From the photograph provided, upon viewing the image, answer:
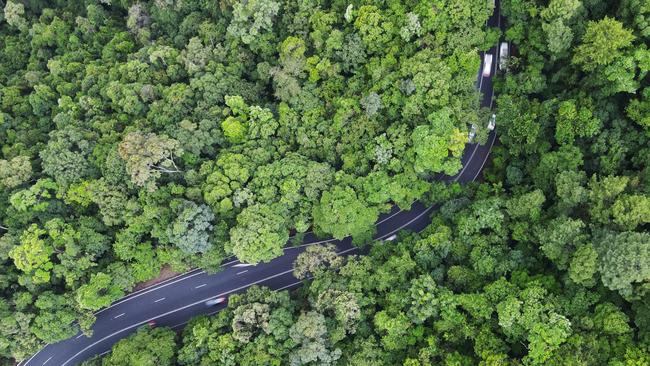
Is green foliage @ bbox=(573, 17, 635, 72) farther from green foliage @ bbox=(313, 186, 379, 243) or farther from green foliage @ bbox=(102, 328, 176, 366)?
green foliage @ bbox=(102, 328, 176, 366)

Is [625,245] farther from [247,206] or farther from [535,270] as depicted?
[247,206]

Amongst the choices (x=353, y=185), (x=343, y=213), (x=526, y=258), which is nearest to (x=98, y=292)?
(x=343, y=213)

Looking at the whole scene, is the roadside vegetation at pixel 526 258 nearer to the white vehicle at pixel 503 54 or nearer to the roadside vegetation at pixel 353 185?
the roadside vegetation at pixel 353 185

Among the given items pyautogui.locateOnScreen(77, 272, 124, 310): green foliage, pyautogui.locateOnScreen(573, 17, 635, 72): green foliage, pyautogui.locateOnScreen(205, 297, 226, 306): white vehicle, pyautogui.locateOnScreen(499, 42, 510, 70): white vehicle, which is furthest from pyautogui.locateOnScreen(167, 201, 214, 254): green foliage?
pyautogui.locateOnScreen(573, 17, 635, 72): green foliage

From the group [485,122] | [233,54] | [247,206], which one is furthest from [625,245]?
[233,54]

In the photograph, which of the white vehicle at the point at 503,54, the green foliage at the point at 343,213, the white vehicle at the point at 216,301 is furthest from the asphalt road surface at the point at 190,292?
the green foliage at the point at 343,213
